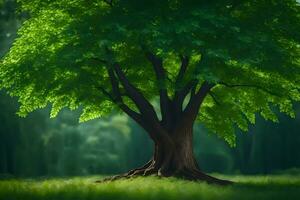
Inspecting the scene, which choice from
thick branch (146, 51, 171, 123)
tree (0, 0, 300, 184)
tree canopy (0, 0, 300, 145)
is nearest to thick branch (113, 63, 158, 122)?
tree (0, 0, 300, 184)

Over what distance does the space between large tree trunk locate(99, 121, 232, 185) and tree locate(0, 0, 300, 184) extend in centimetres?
5

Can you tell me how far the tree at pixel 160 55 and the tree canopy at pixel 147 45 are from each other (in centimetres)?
4

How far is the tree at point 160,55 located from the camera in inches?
910

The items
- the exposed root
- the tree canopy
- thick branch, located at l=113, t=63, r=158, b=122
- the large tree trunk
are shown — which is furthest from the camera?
the large tree trunk

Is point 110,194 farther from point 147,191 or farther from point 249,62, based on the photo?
point 249,62

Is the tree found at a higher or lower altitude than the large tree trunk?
higher

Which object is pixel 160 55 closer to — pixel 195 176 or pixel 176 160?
pixel 176 160

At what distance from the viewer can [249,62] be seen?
2295 cm

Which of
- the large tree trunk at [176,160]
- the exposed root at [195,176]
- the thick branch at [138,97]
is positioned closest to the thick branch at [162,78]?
the large tree trunk at [176,160]

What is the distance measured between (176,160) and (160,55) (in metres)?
7.10

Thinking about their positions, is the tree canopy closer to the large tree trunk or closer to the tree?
the tree

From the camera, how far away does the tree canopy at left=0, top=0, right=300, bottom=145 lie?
23.0 metres

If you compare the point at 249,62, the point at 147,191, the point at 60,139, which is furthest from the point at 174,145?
the point at 60,139

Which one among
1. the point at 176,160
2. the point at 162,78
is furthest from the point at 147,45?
the point at 176,160
